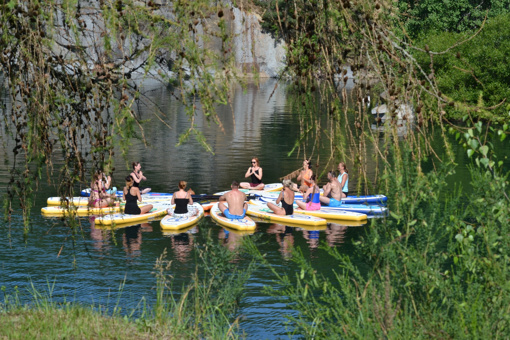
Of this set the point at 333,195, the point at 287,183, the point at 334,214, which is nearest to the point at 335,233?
the point at 334,214

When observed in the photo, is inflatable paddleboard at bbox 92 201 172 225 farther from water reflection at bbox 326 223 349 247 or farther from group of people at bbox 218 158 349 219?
water reflection at bbox 326 223 349 247

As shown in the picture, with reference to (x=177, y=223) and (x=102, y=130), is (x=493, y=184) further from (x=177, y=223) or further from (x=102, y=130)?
(x=177, y=223)

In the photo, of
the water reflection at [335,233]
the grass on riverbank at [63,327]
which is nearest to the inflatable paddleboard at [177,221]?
the water reflection at [335,233]

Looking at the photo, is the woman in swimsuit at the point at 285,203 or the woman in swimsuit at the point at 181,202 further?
the woman in swimsuit at the point at 285,203

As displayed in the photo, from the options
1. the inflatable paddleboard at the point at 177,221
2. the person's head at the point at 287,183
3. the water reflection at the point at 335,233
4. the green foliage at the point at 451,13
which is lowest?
the water reflection at the point at 335,233

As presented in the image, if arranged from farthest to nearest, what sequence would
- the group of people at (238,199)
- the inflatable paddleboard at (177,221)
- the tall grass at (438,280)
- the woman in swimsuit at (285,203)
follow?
the woman in swimsuit at (285,203) → the group of people at (238,199) → the inflatable paddleboard at (177,221) → the tall grass at (438,280)

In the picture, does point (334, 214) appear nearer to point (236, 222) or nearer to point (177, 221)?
point (236, 222)

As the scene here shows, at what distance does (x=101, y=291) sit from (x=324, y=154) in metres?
20.2

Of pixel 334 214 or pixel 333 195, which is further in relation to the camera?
pixel 333 195

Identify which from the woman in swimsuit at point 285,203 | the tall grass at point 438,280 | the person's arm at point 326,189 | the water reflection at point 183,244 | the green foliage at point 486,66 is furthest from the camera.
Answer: the green foliage at point 486,66

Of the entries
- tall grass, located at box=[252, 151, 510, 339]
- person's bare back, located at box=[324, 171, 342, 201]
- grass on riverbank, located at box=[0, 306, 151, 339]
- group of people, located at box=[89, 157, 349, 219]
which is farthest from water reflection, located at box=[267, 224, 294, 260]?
tall grass, located at box=[252, 151, 510, 339]

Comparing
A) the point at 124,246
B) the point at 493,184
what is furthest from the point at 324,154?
the point at 493,184

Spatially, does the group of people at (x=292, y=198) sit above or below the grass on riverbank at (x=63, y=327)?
below

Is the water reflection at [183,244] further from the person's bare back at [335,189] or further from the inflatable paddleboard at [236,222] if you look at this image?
the person's bare back at [335,189]
